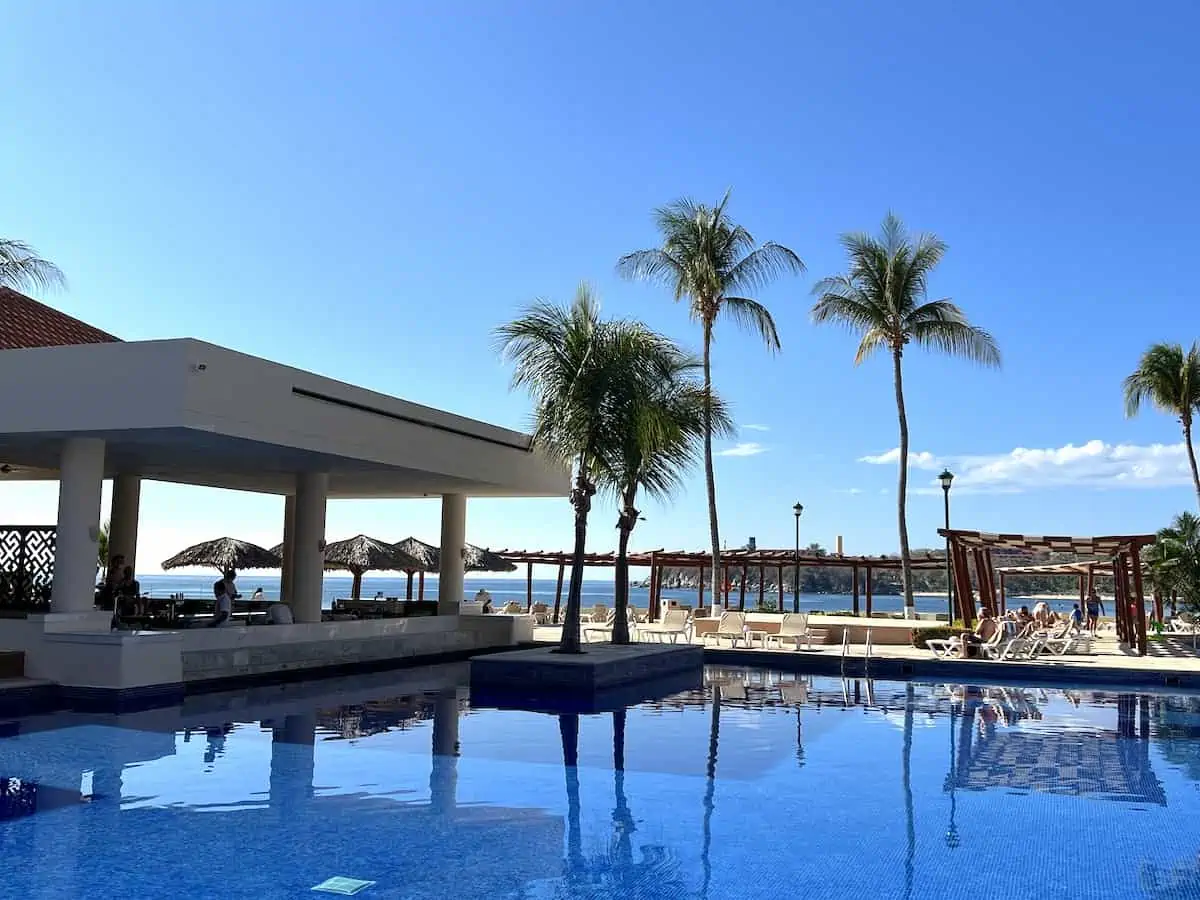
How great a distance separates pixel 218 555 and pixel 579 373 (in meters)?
13.3

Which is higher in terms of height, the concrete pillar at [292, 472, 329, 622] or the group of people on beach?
the concrete pillar at [292, 472, 329, 622]

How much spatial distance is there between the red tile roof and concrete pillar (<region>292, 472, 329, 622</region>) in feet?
14.4

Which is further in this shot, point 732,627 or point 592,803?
point 732,627

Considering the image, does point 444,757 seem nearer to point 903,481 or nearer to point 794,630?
point 794,630

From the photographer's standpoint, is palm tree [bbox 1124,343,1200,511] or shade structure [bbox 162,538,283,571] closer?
shade structure [bbox 162,538,283,571]

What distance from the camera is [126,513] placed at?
2025 cm

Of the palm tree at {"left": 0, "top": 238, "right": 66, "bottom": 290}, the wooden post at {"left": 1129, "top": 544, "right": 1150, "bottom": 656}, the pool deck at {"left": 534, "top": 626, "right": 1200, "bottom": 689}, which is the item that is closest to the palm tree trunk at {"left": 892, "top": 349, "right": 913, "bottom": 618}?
the pool deck at {"left": 534, "top": 626, "right": 1200, "bottom": 689}

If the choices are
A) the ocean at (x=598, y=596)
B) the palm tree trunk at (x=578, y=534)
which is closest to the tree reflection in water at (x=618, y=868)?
the palm tree trunk at (x=578, y=534)

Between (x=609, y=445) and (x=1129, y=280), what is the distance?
13.3 m

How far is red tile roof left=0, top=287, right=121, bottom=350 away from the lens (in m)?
16.0

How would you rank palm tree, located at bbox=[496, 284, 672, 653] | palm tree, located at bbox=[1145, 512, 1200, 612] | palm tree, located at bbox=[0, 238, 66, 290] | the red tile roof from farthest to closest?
palm tree, located at bbox=[1145, 512, 1200, 612] < palm tree, located at bbox=[0, 238, 66, 290] < the red tile roof < palm tree, located at bbox=[496, 284, 672, 653]

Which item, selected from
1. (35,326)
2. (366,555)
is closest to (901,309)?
(366,555)

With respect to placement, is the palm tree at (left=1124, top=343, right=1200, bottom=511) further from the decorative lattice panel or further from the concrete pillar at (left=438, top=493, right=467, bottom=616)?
the decorative lattice panel

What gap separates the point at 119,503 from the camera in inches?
798
